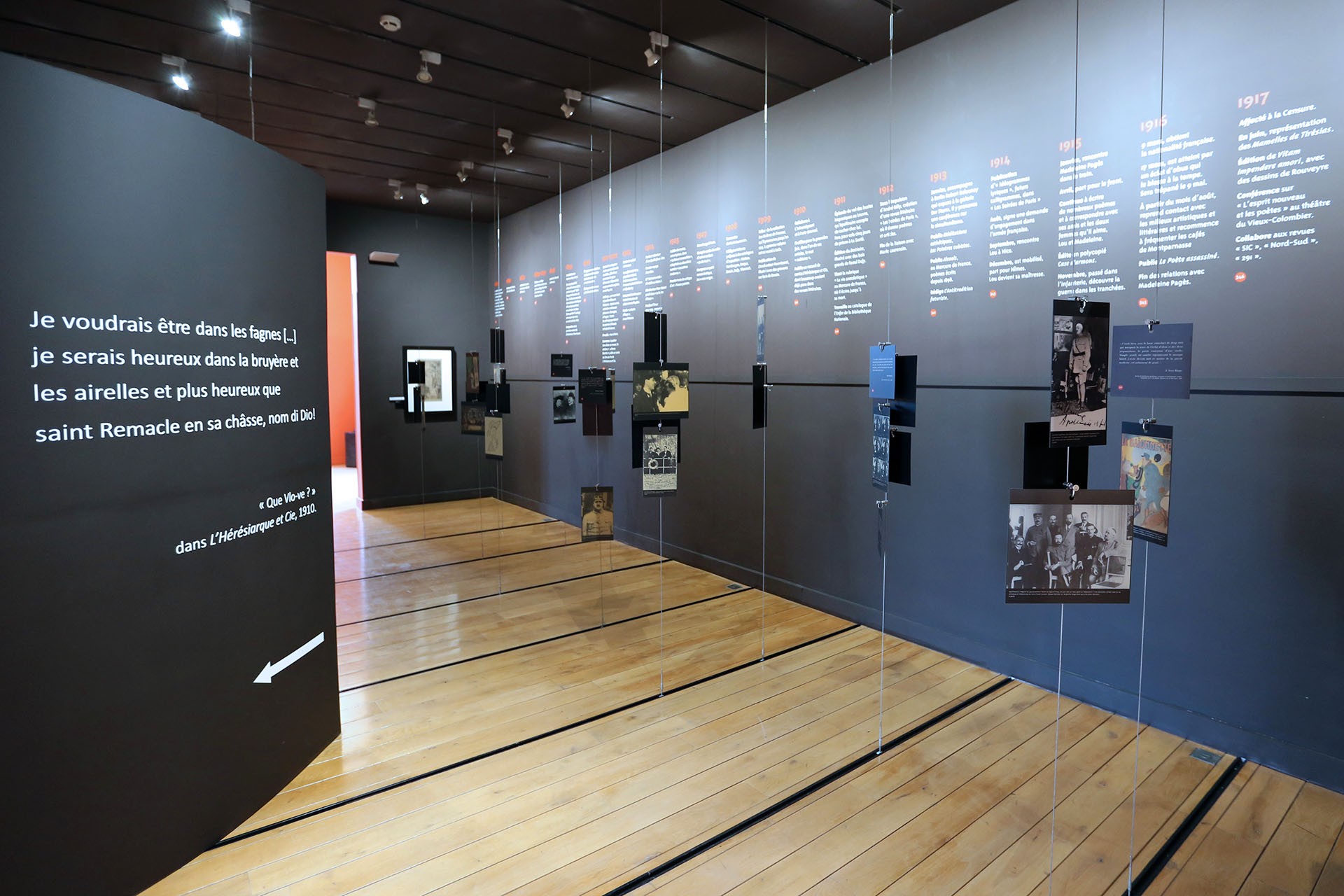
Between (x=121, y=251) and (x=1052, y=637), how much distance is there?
156 inches

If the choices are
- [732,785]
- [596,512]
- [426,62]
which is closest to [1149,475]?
[732,785]

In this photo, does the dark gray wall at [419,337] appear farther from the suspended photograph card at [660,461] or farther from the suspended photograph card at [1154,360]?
the suspended photograph card at [1154,360]

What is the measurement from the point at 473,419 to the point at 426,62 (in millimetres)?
2090

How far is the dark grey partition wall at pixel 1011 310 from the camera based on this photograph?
266cm

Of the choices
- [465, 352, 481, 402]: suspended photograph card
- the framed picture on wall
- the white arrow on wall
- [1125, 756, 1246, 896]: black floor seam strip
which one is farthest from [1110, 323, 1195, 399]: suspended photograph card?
the framed picture on wall

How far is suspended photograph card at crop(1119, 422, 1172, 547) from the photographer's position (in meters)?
1.90

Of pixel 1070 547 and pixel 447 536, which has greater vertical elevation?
pixel 1070 547

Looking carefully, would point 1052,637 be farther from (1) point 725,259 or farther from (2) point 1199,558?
(1) point 725,259

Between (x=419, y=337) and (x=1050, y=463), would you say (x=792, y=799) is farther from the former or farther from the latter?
(x=419, y=337)

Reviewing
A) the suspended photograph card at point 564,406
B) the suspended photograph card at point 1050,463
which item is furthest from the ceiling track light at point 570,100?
the suspended photograph card at point 1050,463

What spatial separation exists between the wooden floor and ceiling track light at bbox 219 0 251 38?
3383 mm

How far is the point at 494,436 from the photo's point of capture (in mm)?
4570

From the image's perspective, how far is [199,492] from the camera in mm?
2242

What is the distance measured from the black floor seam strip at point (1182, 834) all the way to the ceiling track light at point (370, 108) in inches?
218
